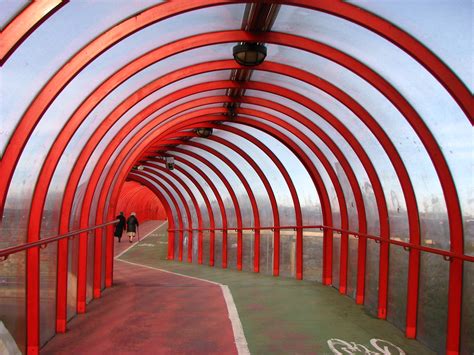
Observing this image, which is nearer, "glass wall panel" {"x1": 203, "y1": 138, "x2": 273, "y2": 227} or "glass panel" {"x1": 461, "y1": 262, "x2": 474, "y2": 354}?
"glass panel" {"x1": 461, "y1": 262, "x2": 474, "y2": 354}

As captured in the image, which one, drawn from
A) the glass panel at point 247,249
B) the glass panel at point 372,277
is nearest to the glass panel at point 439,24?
the glass panel at point 372,277

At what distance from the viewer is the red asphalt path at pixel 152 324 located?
22.9 ft

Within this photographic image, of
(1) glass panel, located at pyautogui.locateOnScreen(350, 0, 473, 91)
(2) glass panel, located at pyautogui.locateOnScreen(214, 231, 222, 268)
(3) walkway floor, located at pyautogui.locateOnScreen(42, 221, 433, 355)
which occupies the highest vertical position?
(1) glass panel, located at pyautogui.locateOnScreen(350, 0, 473, 91)

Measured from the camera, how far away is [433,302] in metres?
7.78

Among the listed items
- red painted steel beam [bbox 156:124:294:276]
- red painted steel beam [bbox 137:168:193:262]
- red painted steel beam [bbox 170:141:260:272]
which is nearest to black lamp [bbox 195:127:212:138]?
red painted steel beam [bbox 156:124:294:276]

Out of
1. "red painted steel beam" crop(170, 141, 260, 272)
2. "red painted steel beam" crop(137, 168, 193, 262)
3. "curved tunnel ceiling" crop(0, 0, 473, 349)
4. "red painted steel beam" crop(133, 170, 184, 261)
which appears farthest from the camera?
"red painted steel beam" crop(133, 170, 184, 261)

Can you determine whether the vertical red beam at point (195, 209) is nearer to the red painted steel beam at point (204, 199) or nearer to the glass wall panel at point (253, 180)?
the red painted steel beam at point (204, 199)

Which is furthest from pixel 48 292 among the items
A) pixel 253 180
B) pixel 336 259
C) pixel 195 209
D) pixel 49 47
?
pixel 195 209

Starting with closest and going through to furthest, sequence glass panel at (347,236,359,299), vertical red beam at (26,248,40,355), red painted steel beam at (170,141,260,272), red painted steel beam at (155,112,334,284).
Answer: vertical red beam at (26,248,40,355), glass panel at (347,236,359,299), red painted steel beam at (155,112,334,284), red painted steel beam at (170,141,260,272)

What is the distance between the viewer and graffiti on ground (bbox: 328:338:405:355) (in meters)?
6.91

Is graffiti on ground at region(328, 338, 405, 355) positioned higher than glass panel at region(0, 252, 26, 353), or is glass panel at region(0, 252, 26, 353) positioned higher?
glass panel at region(0, 252, 26, 353)

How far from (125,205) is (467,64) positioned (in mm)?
39090

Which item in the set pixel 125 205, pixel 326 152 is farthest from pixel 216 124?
pixel 125 205

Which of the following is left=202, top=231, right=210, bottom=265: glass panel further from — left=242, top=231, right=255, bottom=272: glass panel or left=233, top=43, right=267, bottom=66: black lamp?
left=233, top=43, right=267, bottom=66: black lamp
